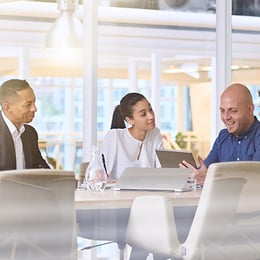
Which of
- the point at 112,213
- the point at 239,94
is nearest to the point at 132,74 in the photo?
the point at 239,94

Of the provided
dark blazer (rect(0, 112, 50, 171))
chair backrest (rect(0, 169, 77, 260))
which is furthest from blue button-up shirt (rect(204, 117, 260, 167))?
chair backrest (rect(0, 169, 77, 260))

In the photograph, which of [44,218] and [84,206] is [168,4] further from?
[44,218]

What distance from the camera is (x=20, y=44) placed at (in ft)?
13.5

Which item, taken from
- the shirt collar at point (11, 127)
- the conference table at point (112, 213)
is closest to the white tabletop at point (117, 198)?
the conference table at point (112, 213)

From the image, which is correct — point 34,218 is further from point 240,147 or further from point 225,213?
point 240,147

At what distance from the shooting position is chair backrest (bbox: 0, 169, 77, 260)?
2.11 m

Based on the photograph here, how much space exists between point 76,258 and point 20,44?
81.7 inches

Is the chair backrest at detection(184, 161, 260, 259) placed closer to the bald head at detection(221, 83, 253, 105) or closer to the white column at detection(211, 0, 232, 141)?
the bald head at detection(221, 83, 253, 105)

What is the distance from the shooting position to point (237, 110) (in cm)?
330

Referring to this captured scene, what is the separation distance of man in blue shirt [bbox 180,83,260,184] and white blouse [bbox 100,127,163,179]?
32cm

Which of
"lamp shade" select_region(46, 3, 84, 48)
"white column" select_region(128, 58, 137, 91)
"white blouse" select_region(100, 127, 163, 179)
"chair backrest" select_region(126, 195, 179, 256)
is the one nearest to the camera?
"chair backrest" select_region(126, 195, 179, 256)

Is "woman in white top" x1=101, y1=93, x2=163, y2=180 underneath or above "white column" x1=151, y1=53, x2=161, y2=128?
underneath

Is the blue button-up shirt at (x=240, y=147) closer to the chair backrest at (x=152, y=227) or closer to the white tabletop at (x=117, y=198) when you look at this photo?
the white tabletop at (x=117, y=198)

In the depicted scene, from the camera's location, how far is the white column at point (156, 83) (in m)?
4.56
